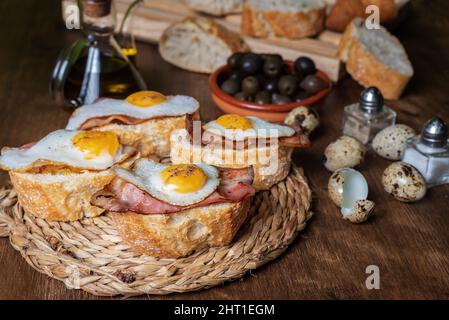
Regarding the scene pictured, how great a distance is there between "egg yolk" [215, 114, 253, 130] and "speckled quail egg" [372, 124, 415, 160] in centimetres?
63

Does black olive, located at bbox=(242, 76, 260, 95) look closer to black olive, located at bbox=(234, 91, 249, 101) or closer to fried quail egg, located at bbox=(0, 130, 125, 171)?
black olive, located at bbox=(234, 91, 249, 101)

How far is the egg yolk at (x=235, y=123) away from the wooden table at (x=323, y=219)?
38 cm

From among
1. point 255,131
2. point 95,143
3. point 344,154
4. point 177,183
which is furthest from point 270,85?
point 177,183

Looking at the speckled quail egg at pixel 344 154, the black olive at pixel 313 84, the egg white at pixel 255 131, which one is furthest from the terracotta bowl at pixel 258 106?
Answer: the egg white at pixel 255 131

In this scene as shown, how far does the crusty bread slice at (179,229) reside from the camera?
177 cm

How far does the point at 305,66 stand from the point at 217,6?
0.84 metres

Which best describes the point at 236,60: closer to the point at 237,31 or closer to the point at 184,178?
the point at 237,31

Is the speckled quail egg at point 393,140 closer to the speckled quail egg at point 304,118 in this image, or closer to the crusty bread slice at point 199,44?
the speckled quail egg at point 304,118

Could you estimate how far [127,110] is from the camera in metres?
2.26

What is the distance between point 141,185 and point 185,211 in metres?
0.14

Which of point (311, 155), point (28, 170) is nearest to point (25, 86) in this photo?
point (28, 170)

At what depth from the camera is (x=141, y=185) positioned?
5.84 feet

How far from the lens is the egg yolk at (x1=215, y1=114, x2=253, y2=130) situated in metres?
2.15

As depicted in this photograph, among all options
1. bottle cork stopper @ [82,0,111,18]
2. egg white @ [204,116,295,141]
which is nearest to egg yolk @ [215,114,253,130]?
egg white @ [204,116,295,141]
